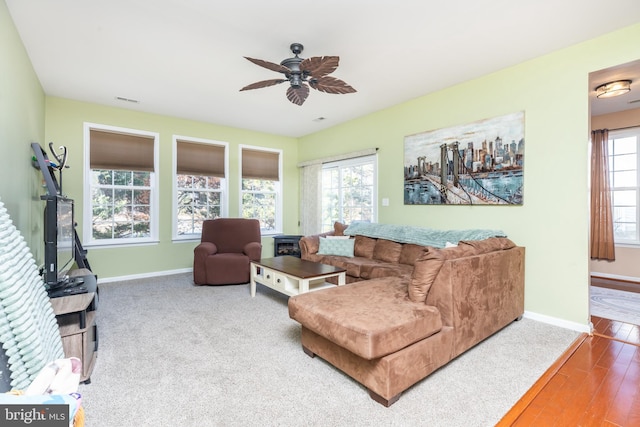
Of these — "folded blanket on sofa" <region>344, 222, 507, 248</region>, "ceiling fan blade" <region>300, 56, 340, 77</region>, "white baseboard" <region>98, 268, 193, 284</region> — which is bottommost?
"white baseboard" <region>98, 268, 193, 284</region>

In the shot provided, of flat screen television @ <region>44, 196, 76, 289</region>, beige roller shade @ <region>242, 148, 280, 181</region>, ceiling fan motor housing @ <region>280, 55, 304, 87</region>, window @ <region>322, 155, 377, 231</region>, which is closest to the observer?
flat screen television @ <region>44, 196, 76, 289</region>

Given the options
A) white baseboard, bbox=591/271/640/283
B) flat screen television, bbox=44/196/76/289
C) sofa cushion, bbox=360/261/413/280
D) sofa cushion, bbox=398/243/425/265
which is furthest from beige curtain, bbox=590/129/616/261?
flat screen television, bbox=44/196/76/289

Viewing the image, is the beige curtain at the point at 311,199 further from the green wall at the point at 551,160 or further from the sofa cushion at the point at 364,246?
the green wall at the point at 551,160

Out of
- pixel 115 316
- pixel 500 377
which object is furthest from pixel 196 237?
pixel 500 377

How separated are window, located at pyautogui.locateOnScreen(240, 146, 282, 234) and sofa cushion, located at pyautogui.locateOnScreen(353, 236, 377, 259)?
2.47 meters

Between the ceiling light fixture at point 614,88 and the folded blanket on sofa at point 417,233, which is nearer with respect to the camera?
the ceiling light fixture at point 614,88

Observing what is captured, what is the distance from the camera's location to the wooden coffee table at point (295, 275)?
120 inches

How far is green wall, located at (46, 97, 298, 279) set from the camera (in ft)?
14.0

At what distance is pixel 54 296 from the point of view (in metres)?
2.08

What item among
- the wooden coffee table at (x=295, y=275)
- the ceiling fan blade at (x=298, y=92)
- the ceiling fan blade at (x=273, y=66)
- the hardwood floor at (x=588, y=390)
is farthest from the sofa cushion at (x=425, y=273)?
the ceiling fan blade at (x=273, y=66)

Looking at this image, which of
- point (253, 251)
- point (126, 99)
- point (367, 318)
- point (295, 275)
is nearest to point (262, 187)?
point (253, 251)

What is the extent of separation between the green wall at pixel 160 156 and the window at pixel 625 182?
5.73m

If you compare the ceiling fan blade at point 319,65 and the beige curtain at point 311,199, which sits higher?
the ceiling fan blade at point 319,65

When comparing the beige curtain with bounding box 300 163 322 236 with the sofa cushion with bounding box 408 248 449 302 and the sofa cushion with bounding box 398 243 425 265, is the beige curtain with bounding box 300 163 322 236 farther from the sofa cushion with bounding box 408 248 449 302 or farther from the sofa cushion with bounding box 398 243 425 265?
the sofa cushion with bounding box 408 248 449 302
